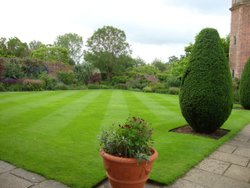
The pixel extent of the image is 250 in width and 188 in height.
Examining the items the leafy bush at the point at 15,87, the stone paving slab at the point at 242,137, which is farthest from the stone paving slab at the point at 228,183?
the leafy bush at the point at 15,87

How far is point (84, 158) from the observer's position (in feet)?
15.9

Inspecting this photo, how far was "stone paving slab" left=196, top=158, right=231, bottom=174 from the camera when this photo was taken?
4589 millimetres

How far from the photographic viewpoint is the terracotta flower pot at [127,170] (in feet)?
10.5

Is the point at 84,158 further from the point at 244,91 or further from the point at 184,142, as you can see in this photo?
the point at 244,91

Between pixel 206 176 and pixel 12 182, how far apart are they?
3.03 m

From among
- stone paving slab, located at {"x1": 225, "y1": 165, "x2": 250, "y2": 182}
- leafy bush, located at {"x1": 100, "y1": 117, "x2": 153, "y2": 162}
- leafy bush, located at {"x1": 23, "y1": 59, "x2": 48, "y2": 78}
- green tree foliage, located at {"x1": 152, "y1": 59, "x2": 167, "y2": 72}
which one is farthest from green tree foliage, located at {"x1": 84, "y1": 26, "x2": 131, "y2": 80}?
leafy bush, located at {"x1": 100, "y1": 117, "x2": 153, "y2": 162}

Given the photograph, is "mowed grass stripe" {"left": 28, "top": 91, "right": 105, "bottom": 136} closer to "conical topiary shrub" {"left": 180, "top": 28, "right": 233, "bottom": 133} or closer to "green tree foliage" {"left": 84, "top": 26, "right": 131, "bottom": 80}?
"conical topiary shrub" {"left": 180, "top": 28, "right": 233, "bottom": 133}

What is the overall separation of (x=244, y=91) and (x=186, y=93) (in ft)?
26.5

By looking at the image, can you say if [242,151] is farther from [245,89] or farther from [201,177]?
[245,89]

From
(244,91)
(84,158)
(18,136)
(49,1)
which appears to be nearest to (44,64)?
(49,1)

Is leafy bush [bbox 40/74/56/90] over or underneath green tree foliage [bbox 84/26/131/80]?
underneath

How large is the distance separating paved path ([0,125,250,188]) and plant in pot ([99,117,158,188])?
0.66m

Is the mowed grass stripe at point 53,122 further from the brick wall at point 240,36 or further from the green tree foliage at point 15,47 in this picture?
the green tree foliage at point 15,47

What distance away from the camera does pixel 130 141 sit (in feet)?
10.8
